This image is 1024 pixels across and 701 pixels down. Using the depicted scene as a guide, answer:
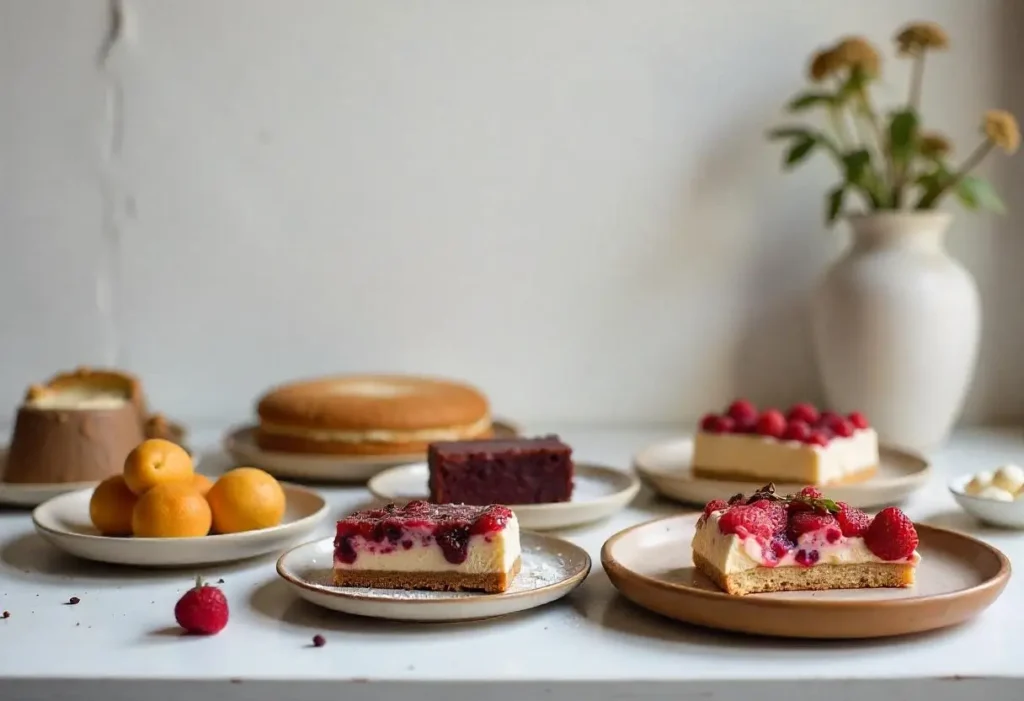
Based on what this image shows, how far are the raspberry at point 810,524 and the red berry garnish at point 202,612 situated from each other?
1.85 ft

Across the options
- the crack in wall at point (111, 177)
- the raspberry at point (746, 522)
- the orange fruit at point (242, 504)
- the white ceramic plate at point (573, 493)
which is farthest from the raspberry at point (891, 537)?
the crack in wall at point (111, 177)

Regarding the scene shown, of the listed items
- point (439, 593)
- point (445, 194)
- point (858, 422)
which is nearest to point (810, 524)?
point (439, 593)

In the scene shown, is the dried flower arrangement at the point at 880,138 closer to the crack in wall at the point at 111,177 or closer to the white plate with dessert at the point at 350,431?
the white plate with dessert at the point at 350,431

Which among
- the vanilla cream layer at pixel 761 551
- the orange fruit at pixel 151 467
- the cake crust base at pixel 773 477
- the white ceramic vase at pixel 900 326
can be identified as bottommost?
the cake crust base at pixel 773 477

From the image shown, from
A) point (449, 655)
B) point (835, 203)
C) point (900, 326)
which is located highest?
point (835, 203)

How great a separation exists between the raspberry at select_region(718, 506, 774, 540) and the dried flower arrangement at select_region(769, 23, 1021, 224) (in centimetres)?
97

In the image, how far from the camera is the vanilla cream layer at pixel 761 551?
1163 millimetres

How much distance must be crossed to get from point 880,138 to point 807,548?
3.78ft

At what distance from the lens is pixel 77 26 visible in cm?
221

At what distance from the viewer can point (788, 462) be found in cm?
168

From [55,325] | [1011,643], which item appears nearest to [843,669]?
[1011,643]

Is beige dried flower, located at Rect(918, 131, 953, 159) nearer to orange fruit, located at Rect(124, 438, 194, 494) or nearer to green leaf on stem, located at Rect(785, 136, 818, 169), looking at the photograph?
green leaf on stem, located at Rect(785, 136, 818, 169)

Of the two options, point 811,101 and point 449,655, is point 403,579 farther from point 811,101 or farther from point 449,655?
point 811,101

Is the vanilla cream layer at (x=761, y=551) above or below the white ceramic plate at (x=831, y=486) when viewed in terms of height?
above
